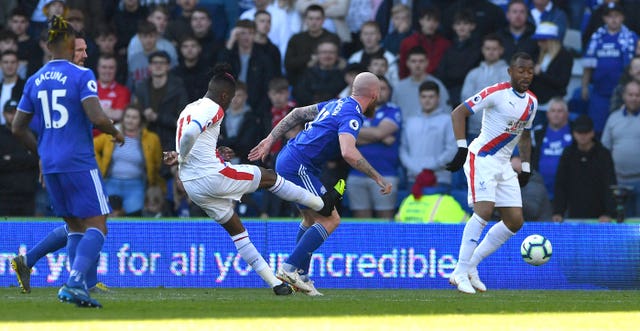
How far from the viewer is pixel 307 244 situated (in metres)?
12.3

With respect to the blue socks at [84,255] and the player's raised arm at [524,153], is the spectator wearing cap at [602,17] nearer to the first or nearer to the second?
the player's raised arm at [524,153]

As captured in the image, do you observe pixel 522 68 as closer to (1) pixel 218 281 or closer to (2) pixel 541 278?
(2) pixel 541 278

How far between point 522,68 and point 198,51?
283 inches

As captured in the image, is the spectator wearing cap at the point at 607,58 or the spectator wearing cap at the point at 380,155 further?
the spectator wearing cap at the point at 607,58

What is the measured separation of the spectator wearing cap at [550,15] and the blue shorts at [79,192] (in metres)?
9.89

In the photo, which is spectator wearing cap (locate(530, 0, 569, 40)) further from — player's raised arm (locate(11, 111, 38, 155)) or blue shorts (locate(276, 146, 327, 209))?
player's raised arm (locate(11, 111, 38, 155))

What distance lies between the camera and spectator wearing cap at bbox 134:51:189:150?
18453 mm

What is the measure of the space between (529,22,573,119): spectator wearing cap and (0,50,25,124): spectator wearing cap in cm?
713

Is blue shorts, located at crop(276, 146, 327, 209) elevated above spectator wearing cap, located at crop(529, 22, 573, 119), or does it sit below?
below

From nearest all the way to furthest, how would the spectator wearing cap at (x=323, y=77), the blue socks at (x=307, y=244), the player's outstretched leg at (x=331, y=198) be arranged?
1. the player's outstretched leg at (x=331, y=198)
2. the blue socks at (x=307, y=244)
3. the spectator wearing cap at (x=323, y=77)

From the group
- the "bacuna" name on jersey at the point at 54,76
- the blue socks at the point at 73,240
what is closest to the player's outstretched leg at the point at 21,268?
the blue socks at the point at 73,240

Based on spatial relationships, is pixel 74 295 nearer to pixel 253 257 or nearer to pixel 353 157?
pixel 253 257

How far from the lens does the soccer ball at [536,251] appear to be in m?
13.6

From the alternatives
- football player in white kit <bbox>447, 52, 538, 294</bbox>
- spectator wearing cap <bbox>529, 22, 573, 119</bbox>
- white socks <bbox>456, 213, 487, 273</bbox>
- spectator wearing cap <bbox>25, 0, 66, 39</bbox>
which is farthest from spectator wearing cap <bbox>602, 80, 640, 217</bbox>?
spectator wearing cap <bbox>25, 0, 66, 39</bbox>
